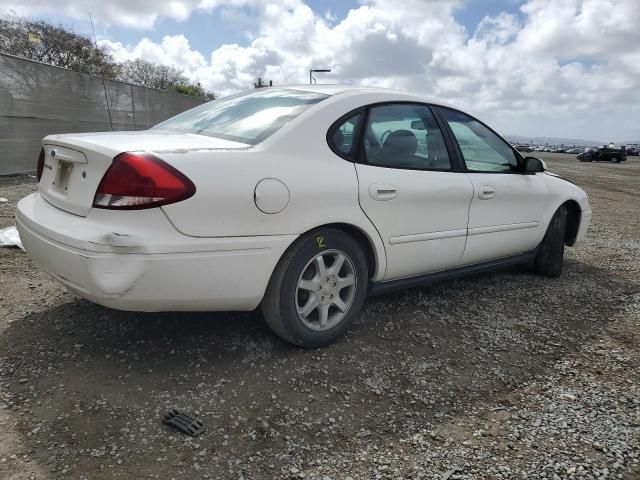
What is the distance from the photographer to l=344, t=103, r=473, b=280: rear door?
3.11 meters

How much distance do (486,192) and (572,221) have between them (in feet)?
5.53

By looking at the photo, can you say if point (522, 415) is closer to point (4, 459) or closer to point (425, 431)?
point (425, 431)

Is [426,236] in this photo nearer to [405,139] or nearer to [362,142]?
[405,139]

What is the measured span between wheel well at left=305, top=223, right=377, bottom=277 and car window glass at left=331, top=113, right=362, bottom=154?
446mm

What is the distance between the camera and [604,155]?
44.4 meters

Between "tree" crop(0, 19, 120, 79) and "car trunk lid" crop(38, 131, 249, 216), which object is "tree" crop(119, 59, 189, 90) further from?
"car trunk lid" crop(38, 131, 249, 216)

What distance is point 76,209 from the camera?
8.32ft

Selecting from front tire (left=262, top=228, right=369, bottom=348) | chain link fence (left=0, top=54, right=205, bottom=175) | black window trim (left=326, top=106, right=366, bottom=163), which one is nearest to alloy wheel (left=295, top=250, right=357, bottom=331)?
front tire (left=262, top=228, right=369, bottom=348)

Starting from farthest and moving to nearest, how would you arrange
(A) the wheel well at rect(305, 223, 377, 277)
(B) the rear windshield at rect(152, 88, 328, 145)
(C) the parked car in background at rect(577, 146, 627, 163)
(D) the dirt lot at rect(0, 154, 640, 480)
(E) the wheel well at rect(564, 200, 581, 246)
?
(C) the parked car in background at rect(577, 146, 627, 163) < (E) the wheel well at rect(564, 200, 581, 246) < (A) the wheel well at rect(305, 223, 377, 277) < (B) the rear windshield at rect(152, 88, 328, 145) < (D) the dirt lot at rect(0, 154, 640, 480)

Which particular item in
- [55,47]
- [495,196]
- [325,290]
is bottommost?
[325,290]

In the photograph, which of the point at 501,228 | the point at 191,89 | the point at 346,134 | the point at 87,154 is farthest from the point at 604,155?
the point at 87,154

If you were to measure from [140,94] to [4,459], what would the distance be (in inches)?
465

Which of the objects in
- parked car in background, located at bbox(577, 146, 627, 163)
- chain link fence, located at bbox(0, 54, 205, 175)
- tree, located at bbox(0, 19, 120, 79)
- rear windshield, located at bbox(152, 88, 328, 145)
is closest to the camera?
rear windshield, located at bbox(152, 88, 328, 145)

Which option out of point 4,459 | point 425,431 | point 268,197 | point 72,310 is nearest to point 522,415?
point 425,431
